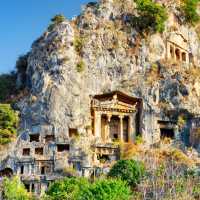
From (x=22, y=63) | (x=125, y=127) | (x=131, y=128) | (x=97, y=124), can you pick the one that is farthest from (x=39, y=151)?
(x=22, y=63)

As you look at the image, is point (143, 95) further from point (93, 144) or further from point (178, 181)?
point (178, 181)

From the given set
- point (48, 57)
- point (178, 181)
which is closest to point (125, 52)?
point (48, 57)

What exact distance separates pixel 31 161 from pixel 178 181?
2133 centimetres

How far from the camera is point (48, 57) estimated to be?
3167 inches

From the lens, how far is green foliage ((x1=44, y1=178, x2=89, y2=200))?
5738 cm

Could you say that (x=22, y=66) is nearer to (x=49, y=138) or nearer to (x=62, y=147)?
(x=49, y=138)

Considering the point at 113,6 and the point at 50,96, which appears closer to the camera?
the point at 50,96

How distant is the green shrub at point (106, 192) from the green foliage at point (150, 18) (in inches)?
1365

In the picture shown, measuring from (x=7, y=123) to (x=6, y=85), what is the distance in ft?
50.4

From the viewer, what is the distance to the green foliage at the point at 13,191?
2408 inches

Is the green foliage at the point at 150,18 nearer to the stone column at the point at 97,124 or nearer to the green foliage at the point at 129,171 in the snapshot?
the stone column at the point at 97,124

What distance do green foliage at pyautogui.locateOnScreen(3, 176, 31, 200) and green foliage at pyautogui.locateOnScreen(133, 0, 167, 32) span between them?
99.8 feet

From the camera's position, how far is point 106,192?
55.6m

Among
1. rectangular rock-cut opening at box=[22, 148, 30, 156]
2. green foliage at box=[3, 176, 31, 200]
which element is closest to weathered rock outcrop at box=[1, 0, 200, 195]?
→ rectangular rock-cut opening at box=[22, 148, 30, 156]
